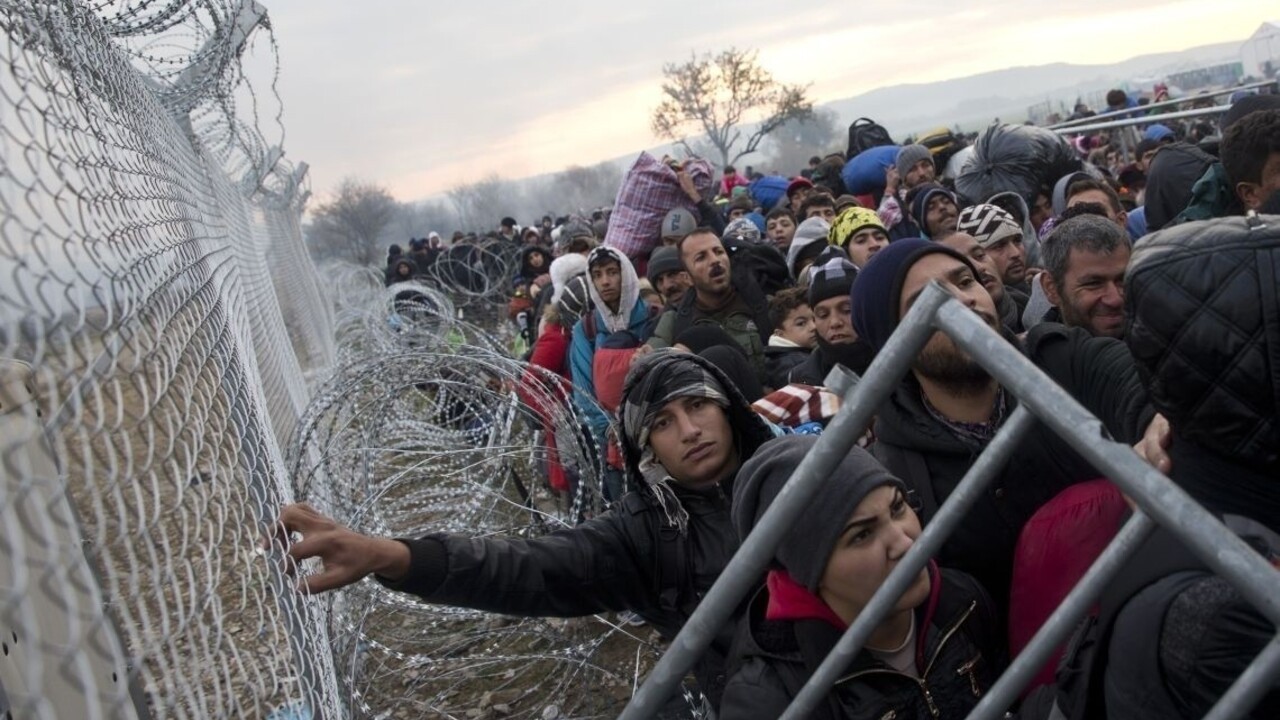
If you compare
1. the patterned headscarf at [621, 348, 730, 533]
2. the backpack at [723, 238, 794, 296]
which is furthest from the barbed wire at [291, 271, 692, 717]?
the backpack at [723, 238, 794, 296]

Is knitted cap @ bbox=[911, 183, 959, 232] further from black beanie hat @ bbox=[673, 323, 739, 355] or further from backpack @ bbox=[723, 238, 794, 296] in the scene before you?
black beanie hat @ bbox=[673, 323, 739, 355]

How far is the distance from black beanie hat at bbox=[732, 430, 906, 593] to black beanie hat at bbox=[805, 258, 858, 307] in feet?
6.38

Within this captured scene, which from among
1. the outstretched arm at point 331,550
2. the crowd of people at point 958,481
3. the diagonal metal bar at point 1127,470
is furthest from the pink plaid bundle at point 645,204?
the diagonal metal bar at point 1127,470

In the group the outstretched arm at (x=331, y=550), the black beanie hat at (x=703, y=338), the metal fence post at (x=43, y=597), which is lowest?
the black beanie hat at (x=703, y=338)

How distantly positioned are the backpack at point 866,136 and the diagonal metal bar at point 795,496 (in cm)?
791

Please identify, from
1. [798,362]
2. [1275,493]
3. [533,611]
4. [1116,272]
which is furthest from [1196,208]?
[533,611]

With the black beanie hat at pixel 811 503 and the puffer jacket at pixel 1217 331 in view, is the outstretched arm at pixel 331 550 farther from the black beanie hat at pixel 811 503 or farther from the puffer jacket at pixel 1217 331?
the puffer jacket at pixel 1217 331

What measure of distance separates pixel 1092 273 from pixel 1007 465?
34.5 inches

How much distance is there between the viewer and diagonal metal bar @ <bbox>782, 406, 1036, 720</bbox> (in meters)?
0.90

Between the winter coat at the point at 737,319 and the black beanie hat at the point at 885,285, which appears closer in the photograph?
the black beanie hat at the point at 885,285

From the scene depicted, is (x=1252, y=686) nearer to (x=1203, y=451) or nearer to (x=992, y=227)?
(x=1203, y=451)

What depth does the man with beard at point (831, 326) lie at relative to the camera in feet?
11.2

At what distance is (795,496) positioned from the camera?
0.95 m

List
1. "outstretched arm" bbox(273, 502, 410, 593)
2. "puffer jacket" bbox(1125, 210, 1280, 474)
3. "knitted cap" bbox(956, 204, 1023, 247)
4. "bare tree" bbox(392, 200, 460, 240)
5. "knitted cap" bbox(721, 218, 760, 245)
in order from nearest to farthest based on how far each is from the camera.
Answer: "puffer jacket" bbox(1125, 210, 1280, 474) < "outstretched arm" bbox(273, 502, 410, 593) < "knitted cap" bbox(956, 204, 1023, 247) < "knitted cap" bbox(721, 218, 760, 245) < "bare tree" bbox(392, 200, 460, 240)
